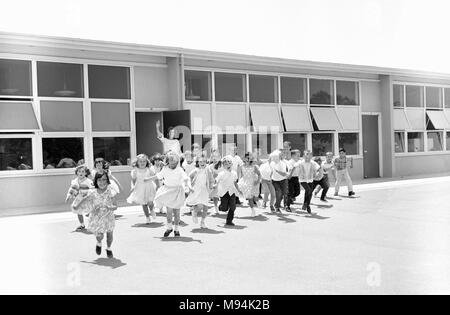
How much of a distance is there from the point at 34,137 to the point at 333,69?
479 inches

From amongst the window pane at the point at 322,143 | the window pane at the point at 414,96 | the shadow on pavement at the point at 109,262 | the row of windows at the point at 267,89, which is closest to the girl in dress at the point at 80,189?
the shadow on pavement at the point at 109,262

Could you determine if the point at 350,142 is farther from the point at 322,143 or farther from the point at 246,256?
the point at 246,256

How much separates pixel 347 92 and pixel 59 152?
42.2ft

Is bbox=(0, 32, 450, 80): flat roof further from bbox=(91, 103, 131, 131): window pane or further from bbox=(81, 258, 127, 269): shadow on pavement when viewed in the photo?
bbox=(81, 258, 127, 269): shadow on pavement

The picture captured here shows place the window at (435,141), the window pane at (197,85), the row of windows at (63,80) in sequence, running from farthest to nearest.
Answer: the window at (435,141)
the window pane at (197,85)
the row of windows at (63,80)

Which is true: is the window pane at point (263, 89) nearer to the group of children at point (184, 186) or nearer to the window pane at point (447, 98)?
the group of children at point (184, 186)

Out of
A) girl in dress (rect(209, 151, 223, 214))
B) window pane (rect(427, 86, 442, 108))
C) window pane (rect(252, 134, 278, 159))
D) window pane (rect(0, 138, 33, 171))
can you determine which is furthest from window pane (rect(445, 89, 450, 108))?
window pane (rect(0, 138, 33, 171))

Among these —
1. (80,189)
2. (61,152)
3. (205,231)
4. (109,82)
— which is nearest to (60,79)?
(109,82)

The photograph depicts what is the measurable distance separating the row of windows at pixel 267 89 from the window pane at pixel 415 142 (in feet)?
12.8

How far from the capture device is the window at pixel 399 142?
85.2 feet

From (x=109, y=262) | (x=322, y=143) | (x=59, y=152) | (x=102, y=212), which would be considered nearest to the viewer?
(x=109, y=262)

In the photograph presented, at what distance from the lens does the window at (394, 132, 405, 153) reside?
85.2 feet

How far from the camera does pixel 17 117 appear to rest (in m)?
15.5
